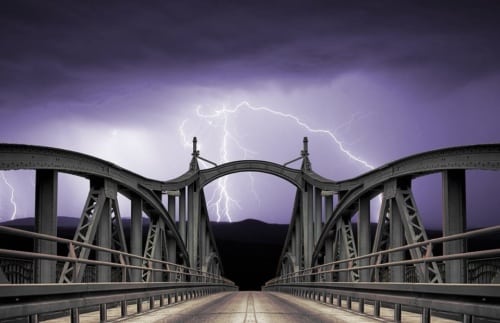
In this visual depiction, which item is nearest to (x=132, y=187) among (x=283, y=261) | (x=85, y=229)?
(x=85, y=229)

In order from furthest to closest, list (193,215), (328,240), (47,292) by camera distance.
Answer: (193,215) < (328,240) < (47,292)

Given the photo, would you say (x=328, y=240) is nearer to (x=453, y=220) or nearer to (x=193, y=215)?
(x=193, y=215)

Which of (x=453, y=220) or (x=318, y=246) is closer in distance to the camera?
(x=453, y=220)

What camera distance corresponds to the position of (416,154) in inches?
731

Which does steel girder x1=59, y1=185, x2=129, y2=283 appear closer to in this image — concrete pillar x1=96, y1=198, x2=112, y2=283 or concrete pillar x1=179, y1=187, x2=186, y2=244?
concrete pillar x1=96, y1=198, x2=112, y2=283

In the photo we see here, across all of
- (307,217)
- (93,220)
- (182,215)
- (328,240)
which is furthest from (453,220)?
(307,217)

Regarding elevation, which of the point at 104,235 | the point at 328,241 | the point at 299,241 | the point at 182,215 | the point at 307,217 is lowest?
the point at 299,241

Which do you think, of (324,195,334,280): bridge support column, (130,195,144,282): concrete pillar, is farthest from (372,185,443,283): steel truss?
(324,195,334,280): bridge support column

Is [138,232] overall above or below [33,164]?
below

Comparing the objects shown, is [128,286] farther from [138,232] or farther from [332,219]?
[332,219]

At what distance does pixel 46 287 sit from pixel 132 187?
57.2 ft

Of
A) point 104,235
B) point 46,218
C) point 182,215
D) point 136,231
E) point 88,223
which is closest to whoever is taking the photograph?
point 46,218

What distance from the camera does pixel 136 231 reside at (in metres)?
26.7

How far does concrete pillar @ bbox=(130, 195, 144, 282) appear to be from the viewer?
25.1 meters
